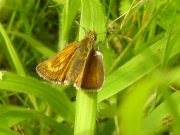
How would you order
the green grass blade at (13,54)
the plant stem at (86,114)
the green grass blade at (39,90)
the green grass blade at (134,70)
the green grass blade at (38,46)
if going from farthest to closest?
the green grass blade at (38,46) → the green grass blade at (13,54) → the green grass blade at (134,70) → the green grass blade at (39,90) → the plant stem at (86,114)

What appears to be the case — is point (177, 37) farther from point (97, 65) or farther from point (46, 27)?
point (46, 27)

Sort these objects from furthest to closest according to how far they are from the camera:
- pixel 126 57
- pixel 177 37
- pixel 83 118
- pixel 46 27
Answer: pixel 46 27 < pixel 126 57 < pixel 177 37 < pixel 83 118

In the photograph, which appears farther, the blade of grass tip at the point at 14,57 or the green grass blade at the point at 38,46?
the green grass blade at the point at 38,46

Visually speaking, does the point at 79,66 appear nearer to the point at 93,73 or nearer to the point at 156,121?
the point at 93,73

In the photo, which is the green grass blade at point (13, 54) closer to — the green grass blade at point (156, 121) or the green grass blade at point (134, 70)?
the green grass blade at point (134, 70)

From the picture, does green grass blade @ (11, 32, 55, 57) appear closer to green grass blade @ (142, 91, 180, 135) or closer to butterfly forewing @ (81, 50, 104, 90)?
butterfly forewing @ (81, 50, 104, 90)

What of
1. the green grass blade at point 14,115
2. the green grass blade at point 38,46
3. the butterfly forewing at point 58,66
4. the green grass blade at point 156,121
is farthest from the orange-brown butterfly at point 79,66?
the green grass blade at point 38,46

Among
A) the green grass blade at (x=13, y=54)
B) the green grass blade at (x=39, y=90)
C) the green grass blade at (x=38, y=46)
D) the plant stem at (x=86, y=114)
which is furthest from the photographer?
the green grass blade at (x=38, y=46)


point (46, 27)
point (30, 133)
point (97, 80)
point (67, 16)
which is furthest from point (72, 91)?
point (46, 27)
